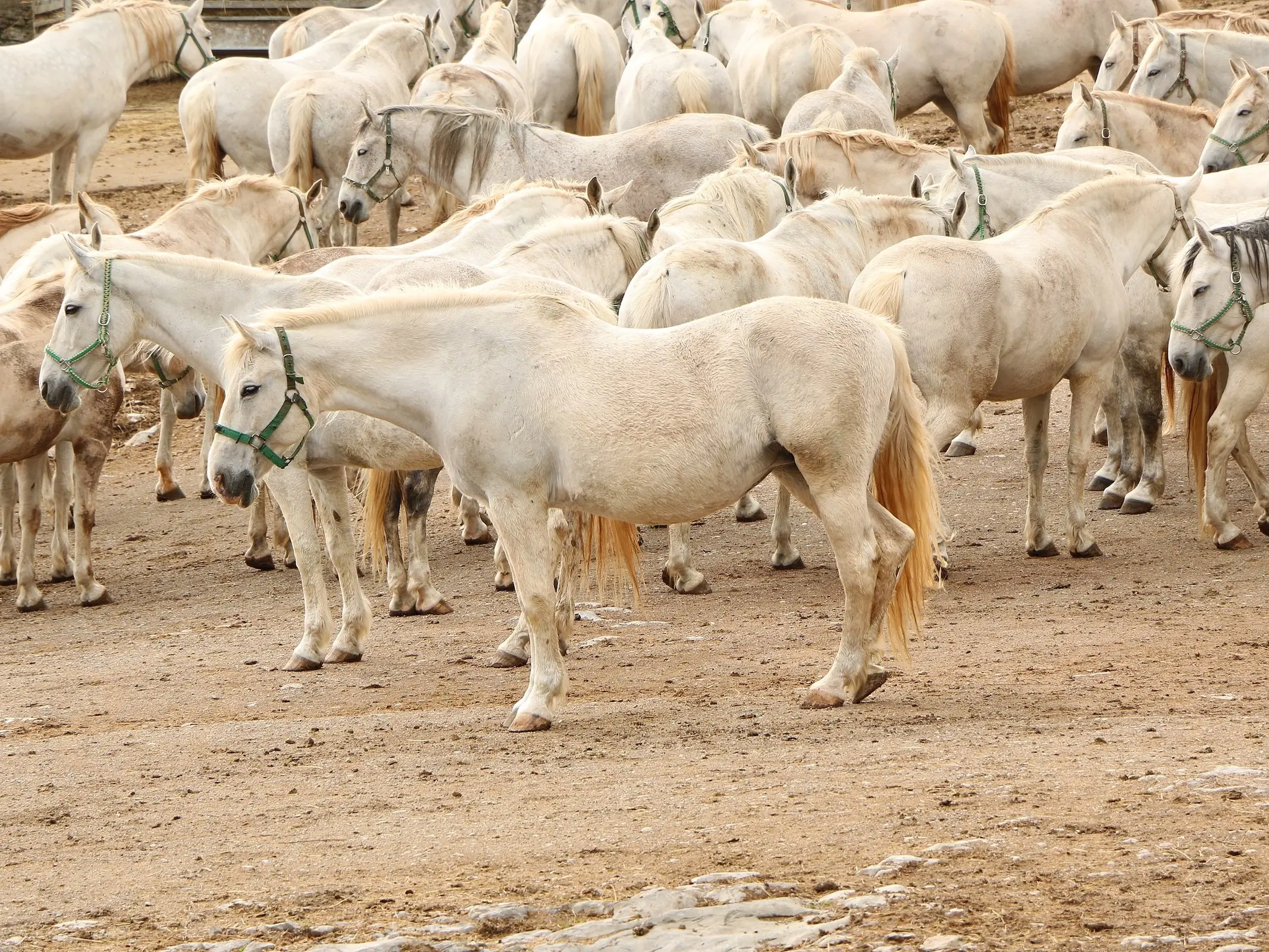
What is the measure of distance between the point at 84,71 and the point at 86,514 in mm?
7111

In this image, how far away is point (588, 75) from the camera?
16.2 metres

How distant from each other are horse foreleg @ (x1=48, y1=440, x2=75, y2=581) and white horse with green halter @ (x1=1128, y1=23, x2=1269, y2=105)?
966 centimetres

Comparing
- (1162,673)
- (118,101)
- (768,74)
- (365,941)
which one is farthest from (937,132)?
(365,941)

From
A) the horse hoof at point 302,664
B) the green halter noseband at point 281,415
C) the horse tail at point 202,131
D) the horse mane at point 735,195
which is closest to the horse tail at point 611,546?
the horse hoof at point 302,664

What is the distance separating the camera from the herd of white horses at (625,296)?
19.2 ft

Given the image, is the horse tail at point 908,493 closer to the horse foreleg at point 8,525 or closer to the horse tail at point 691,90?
the horse foreleg at point 8,525

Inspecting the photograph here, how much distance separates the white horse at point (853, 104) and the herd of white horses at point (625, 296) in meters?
0.04

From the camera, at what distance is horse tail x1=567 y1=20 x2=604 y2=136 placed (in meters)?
16.2

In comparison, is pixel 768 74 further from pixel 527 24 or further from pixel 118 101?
pixel 527 24

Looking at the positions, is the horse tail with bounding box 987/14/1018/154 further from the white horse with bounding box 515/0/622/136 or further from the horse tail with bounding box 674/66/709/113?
the white horse with bounding box 515/0/622/136

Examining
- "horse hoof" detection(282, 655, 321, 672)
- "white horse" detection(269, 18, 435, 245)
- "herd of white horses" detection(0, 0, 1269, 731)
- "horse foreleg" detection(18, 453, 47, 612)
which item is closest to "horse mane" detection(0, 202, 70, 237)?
"herd of white horses" detection(0, 0, 1269, 731)

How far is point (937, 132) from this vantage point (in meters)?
19.3

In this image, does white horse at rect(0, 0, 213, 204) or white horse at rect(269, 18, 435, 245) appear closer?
white horse at rect(269, 18, 435, 245)

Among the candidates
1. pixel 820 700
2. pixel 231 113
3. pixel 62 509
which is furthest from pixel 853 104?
pixel 820 700
